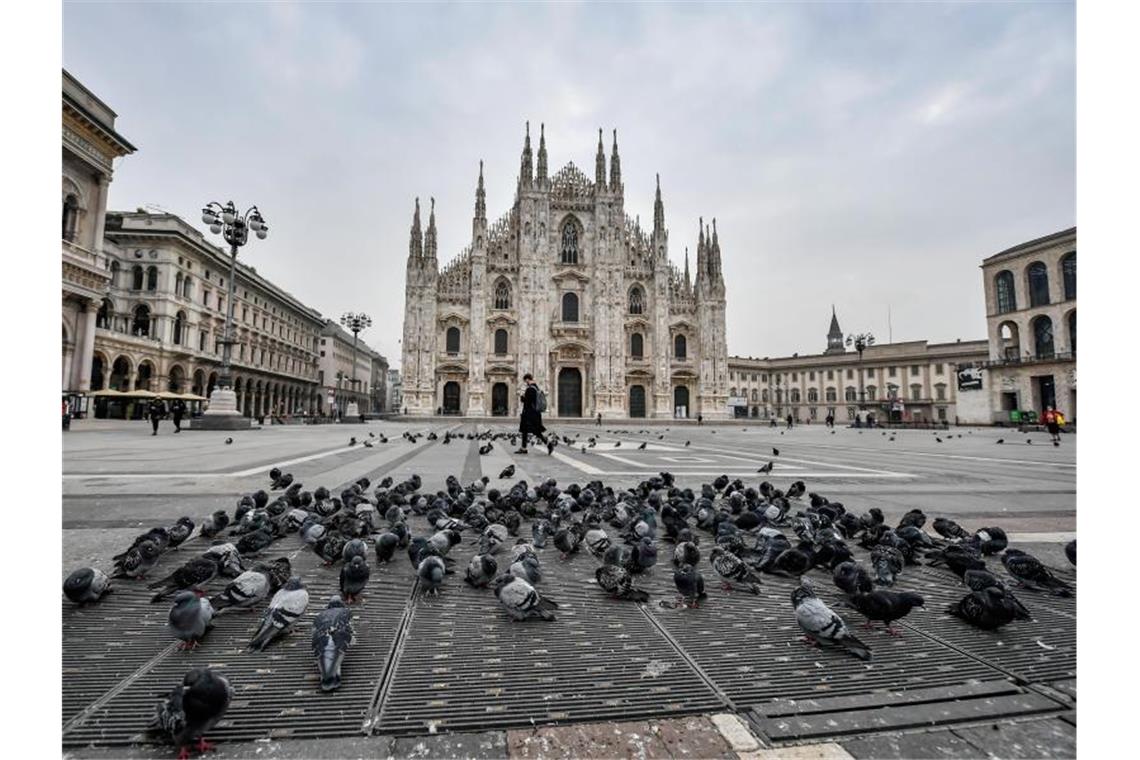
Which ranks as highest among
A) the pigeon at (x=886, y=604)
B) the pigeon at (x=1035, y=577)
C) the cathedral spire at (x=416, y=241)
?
the cathedral spire at (x=416, y=241)

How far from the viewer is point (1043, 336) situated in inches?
1411

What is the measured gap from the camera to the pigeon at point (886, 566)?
2328 mm

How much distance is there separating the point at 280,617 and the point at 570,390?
3718 cm

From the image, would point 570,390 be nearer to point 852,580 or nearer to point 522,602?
point 852,580

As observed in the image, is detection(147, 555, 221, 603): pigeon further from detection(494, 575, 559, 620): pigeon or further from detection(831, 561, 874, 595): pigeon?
detection(831, 561, 874, 595): pigeon

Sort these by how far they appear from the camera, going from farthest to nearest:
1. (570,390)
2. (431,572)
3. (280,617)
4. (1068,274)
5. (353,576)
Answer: (570,390) < (1068,274) < (431,572) < (353,576) < (280,617)

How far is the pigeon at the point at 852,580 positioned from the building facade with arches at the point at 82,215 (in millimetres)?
28790

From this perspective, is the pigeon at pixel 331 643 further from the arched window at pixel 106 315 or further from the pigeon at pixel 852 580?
the arched window at pixel 106 315

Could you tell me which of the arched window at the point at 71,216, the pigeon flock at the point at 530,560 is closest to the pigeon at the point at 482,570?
the pigeon flock at the point at 530,560

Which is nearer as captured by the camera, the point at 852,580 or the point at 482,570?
the point at 852,580

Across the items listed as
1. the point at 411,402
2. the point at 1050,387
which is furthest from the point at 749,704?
the point at 1050,387

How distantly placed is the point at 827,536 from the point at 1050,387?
1785 inches

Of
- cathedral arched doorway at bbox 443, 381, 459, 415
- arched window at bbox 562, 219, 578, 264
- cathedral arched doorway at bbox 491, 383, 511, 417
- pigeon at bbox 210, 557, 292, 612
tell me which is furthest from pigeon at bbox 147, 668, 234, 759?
arched window at bbox 562, 219, 578, 264

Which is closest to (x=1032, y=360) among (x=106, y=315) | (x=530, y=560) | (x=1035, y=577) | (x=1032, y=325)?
(x=1032, y=325)
